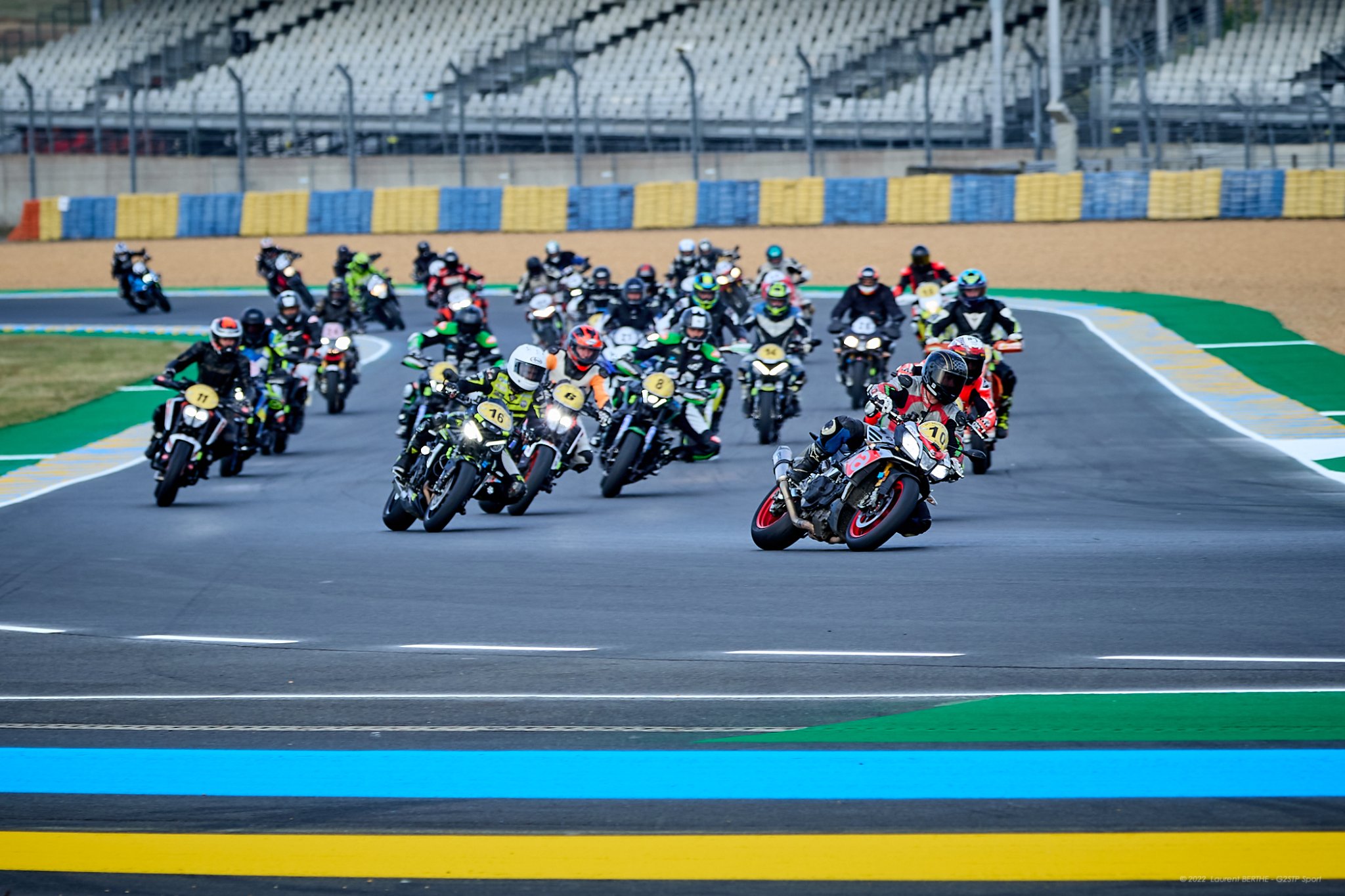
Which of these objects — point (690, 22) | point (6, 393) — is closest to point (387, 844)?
point (6, 393)

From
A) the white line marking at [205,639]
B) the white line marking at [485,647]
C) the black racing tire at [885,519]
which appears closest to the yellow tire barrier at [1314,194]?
the black racing tire at [885,519]

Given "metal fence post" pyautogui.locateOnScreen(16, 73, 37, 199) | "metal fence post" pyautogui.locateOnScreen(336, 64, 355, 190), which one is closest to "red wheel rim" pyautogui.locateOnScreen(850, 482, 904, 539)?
"metal fence post" pyautogui.locateOnScreen(336, 64, 355, 190)

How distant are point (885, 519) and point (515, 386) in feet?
14.3

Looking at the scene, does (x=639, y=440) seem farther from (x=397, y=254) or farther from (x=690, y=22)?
(x=690, y=22)

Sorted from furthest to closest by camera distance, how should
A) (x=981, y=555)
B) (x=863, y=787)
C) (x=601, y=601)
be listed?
(x=981, y=555) → (x=601, y=601) → (x=863, y=787)

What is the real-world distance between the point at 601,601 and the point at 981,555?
2572 millimetres

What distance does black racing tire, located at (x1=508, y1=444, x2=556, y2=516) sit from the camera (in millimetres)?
13406

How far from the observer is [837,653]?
7.99 metres

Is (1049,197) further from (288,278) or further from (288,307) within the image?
(288,307)

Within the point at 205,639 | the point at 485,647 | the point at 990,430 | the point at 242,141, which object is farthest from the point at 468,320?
the point at 242,141

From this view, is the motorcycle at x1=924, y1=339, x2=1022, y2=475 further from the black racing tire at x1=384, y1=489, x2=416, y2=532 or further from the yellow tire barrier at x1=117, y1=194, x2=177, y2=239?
the yellow tire barrier at x1=117, y1=194, x2=177, y2=239

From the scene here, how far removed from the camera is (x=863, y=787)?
6.02m

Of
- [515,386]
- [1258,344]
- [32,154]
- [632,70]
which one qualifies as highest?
[632,70]

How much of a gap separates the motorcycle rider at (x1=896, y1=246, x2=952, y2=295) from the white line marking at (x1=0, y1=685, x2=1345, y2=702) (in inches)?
618
